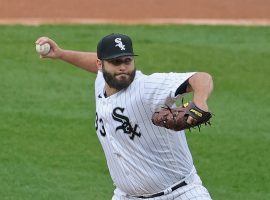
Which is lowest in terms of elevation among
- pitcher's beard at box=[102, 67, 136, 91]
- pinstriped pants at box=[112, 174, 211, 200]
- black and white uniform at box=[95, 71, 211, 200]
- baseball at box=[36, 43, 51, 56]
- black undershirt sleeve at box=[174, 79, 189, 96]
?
pinstriped pants at box=[112, 174, 211, 200]

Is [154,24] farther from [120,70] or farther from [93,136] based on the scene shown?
[120,70]

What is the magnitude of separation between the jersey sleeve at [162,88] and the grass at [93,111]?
2.63 m

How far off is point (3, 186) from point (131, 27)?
6.33 m

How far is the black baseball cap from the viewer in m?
6.22

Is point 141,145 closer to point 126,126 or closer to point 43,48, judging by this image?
point 126,126

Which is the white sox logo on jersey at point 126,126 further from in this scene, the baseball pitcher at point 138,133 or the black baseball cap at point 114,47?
the black baseball cap at point 114,47

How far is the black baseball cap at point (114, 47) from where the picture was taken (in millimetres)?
6216

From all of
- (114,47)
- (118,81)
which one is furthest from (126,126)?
(114,47)

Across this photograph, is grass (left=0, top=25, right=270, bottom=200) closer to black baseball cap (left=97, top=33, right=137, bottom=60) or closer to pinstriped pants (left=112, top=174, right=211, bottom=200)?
pinstriped pants (left=112, top=174, right=211, bottom=200)

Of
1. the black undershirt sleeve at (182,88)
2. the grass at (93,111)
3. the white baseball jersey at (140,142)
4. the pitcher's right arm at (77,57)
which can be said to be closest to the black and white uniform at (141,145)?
the white baseball jersey at (140,142)

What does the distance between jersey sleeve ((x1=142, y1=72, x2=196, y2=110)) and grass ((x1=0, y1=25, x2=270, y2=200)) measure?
2.63 meters

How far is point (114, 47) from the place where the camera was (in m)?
6.28

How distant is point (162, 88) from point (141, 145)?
48 cm

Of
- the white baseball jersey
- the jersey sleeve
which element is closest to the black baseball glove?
the jersey sleeve
